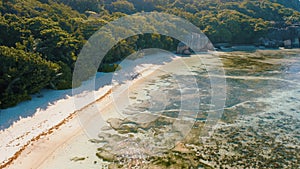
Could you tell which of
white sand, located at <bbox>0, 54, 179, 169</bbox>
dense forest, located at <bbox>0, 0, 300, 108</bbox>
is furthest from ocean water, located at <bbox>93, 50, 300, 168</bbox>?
dense forest, located at <bbox>0, 0, 300, 108</bbox>

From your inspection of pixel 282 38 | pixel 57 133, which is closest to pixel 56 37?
pixel 57 133

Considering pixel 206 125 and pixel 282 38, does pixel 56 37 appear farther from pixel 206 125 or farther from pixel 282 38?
pixel 282 38

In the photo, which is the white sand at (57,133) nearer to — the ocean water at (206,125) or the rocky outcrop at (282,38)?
the ocean water at (206,125)

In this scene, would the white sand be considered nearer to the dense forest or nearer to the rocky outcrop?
the dense forest

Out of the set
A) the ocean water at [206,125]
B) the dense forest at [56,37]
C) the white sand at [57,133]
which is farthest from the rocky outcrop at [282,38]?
the white sand at [57,133]

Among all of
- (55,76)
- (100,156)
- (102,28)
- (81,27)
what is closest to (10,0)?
(81,27)

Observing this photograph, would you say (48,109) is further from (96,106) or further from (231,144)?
(231,144)
